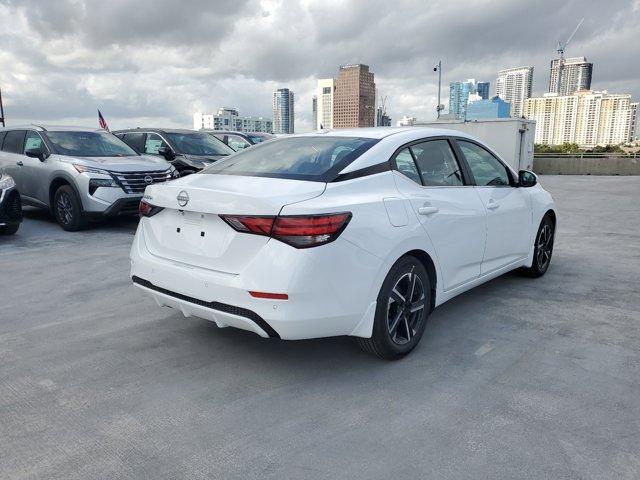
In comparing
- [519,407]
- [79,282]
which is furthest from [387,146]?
[79,282]

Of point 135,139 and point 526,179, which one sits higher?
point 135,139

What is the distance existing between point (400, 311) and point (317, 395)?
0.80 m

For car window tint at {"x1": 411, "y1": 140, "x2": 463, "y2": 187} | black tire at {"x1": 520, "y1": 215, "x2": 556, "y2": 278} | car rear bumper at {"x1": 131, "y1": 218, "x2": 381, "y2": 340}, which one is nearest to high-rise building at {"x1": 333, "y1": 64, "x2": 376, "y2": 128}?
black tire at {"x1": 520, "y1": 215, "x2": 556, "y2": 278}

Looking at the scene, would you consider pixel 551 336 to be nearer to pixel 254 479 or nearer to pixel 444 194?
pixel 444 194

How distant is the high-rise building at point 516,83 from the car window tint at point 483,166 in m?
112

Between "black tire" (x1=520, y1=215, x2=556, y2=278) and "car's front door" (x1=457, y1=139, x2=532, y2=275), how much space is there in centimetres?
31

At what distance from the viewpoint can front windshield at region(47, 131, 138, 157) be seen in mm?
8774

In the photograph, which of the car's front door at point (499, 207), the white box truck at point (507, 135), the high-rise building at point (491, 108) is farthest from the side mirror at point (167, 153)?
the high-rise building at point (491, 108)

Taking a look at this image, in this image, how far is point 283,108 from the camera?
90.0 meters

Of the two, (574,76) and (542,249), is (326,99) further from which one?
(574,76)

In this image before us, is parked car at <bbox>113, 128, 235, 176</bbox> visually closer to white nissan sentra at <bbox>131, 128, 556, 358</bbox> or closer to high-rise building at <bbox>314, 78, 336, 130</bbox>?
white nissan sentra at <bbox>131, 128, 556, 358</bbox>

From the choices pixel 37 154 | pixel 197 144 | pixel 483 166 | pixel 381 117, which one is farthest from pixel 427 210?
pixel 381 117

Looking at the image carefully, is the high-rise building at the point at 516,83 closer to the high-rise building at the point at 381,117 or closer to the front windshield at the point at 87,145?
the high-rise building at the point at 381,117

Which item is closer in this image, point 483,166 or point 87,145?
point 483,166
